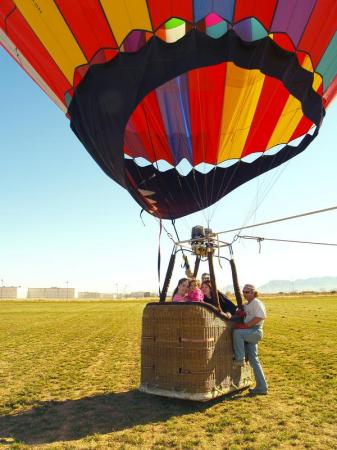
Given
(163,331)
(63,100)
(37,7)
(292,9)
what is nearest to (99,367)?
(163,331)

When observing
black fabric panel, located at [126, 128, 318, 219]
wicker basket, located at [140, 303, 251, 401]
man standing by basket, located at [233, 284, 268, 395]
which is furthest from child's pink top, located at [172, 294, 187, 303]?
black fabric panel, located at [126, 128, 318, 219]

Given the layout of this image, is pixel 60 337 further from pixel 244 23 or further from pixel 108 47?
pixel 244 23

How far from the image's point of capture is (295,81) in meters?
6.32

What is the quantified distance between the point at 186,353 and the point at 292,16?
4715 millimetres

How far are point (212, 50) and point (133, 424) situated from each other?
4744 millimetres

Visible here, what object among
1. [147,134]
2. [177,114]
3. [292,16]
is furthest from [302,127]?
[147,134]

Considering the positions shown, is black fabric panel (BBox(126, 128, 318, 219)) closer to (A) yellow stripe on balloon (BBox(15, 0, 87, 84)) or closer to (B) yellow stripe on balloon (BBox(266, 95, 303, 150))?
(B) yellow stripe on balloon (BBox(266, 95, 303, 150))

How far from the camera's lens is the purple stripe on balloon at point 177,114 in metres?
7.54

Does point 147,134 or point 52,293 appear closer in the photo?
point 147,134

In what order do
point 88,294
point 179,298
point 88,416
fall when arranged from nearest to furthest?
point 88,416
point 179,298
point 88,294

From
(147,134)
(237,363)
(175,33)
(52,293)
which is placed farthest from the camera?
(52,293)

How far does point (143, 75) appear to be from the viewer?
5.62m

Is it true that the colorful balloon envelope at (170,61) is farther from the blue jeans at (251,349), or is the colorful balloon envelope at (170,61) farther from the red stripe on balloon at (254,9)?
the blue jeans at (251,349)

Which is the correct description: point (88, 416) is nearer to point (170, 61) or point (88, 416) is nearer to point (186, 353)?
point (186, 353)
